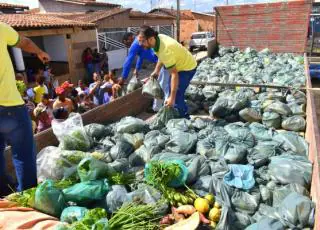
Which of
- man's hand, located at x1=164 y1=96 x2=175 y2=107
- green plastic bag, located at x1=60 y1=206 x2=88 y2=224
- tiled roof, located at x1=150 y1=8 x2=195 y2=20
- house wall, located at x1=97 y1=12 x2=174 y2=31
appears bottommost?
green plastic bag, located at x1=60 y1=206 x2=88 y2=224

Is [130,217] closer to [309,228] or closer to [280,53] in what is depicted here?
[309,228]

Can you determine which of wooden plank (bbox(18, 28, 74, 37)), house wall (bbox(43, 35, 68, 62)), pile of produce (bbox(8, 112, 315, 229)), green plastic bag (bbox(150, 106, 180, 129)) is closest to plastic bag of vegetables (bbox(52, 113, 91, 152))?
pile of produce (bbox(8, 112, 315, 229))

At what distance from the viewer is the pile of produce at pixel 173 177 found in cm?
266

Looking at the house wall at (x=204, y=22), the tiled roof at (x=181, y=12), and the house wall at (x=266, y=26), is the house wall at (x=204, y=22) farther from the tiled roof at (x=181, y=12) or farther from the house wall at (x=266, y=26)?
the house wall at (x=266, y=26)

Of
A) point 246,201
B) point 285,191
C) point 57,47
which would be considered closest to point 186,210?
point 246,201

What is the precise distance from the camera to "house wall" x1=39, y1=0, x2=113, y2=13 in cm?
2154

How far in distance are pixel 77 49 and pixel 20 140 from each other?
37.2 feet

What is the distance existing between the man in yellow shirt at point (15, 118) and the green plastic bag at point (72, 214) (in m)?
0.56

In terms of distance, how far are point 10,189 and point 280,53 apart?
12263 mm

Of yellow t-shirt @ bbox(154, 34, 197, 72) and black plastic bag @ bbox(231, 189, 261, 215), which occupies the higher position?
yellow t-shirt @ bbox(154, 34, 197, 72)

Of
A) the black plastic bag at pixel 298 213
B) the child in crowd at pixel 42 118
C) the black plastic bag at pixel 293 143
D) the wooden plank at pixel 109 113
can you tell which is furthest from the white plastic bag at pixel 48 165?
the black plastic bag at pixel 293 143

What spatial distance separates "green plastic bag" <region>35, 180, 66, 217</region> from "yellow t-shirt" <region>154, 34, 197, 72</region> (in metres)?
2.54

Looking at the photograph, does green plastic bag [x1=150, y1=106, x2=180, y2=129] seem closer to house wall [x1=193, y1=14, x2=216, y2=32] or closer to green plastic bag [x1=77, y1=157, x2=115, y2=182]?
green plastic bag [x1=77, y1=157, x2=115, y2=182]

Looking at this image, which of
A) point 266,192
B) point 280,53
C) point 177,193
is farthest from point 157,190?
point 280,53
